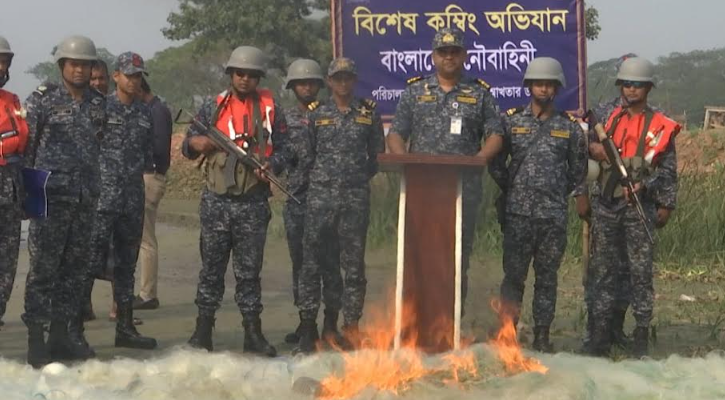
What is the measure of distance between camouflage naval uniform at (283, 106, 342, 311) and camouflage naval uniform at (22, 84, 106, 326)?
145 cm

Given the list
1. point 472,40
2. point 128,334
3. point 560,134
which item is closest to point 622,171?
point 560,134

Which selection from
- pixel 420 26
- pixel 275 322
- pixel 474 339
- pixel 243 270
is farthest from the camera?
pixel 420 26

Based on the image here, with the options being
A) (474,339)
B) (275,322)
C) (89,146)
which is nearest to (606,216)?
(474,339)

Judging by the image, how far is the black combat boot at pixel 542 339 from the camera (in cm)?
708

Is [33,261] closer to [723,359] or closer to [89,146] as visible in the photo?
[89,146]

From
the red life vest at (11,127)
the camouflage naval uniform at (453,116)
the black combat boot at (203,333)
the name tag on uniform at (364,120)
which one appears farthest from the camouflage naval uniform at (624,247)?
the red life vest at (11,127)

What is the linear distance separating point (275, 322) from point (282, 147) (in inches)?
72.1

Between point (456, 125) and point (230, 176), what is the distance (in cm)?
151

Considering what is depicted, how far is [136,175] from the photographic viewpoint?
289 inches

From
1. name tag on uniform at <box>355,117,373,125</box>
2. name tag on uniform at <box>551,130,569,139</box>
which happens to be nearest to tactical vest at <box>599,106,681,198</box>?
name tag on uniform at <box>551,130,569,139</box>

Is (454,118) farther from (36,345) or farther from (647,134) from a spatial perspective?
(36,345)

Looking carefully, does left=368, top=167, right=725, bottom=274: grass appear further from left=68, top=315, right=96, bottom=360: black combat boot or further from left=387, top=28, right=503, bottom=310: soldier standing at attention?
left=68, top=315, right=96, bottom=360: black combat boot

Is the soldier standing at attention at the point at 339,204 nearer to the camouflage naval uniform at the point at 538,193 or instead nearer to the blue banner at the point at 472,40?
the camouflage naval uniform at the point at 538,193

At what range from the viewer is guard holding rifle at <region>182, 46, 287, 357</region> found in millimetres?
6871
